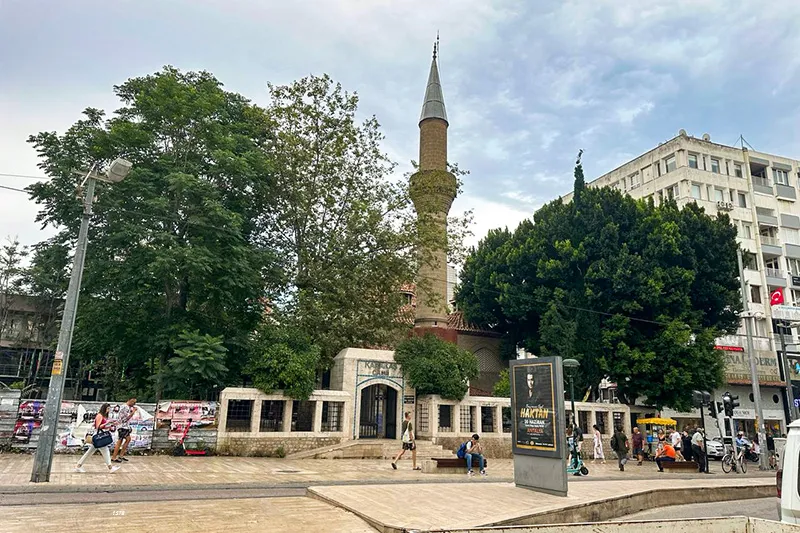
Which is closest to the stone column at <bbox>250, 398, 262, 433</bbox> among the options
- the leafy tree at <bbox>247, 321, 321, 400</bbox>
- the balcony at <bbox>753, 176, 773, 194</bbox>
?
the leafy tree at <bbox>247, 321, 321, 400</bbox>

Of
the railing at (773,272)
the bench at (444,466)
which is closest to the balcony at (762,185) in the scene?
the railing at (773,272)

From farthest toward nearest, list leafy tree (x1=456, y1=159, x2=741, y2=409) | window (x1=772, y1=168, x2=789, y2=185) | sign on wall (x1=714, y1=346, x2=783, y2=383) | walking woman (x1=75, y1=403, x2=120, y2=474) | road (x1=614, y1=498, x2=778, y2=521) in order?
window (x1=772, y1=168, x2=789, y2=185)
sign on wall (x1=714, y1=346, x2=783, y2=383)
leafy tree (x1=456, y1=159, x2=741, y2=409)
walking woman (x1=75, y1=403, x2=120, y2=474)
road (x1=614, y1=498, x2=778, y2=521)

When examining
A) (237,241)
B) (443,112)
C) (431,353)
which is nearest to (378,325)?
(431,353)

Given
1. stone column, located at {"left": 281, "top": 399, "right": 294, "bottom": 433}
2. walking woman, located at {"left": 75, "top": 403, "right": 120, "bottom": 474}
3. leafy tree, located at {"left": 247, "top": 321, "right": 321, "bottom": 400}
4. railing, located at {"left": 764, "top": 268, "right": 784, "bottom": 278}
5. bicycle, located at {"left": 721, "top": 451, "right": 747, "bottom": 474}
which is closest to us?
walking woman, located at {"left": 75, "top": 403, "right": 120, "bottom": 474}

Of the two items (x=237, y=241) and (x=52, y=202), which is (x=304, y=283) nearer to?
(x=237, y=241)

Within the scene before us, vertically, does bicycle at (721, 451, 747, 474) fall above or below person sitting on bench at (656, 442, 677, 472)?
below

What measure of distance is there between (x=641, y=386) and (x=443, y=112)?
→ 19.3 m

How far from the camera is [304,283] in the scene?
80.2 ft

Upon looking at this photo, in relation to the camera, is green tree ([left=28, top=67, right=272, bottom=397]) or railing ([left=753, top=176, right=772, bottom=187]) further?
railing ([left=753, top=176, right=772, bottom=187])

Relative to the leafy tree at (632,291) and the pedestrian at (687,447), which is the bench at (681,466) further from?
A: the leafy tree at (632,291)

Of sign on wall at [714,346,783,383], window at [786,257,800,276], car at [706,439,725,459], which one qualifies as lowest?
car at [706,439,725,459]

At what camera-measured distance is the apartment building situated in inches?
1505

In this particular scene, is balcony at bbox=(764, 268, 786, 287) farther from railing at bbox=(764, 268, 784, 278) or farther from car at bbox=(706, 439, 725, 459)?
car at bbox=(706, 439, 725, 459)

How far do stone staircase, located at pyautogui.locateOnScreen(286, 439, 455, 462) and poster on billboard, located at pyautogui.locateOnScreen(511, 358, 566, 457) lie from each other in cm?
856
